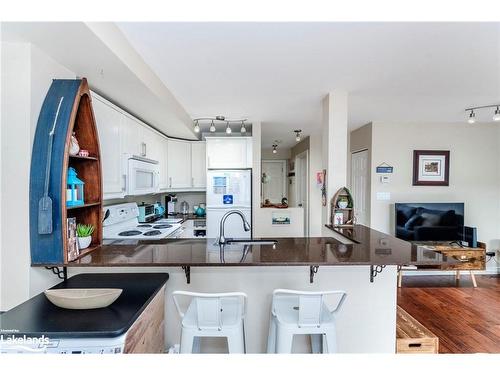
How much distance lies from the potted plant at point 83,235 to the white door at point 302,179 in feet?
13.4

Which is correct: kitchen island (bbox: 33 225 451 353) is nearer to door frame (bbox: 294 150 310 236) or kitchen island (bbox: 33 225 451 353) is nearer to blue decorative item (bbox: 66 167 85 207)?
blue decorative item (bbox: 66 167 85 207)

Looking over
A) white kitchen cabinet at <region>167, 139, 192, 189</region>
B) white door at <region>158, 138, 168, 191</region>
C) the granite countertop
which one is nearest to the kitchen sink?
the granite countertop

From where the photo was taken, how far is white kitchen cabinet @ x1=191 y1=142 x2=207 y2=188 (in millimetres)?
4598

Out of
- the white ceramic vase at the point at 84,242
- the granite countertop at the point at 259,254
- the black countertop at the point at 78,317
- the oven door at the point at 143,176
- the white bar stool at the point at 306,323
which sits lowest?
the white bar stool at the point at 306,323

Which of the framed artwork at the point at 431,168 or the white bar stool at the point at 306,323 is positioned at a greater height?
the framed artwork at the point at 431,168

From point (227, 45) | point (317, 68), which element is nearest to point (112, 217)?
point (227, 45)

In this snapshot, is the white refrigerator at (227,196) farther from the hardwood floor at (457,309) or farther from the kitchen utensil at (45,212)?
the kitchen utensil at (45,212)

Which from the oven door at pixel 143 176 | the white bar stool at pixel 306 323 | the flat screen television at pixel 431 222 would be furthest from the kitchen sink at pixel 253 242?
the flat screen television at pixel 431 222

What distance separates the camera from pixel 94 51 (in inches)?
61.2

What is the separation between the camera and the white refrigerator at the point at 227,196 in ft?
13.7

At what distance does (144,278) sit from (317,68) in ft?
6.63

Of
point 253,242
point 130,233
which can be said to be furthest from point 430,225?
point 130,233

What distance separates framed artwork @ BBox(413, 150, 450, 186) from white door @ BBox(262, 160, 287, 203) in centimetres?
388

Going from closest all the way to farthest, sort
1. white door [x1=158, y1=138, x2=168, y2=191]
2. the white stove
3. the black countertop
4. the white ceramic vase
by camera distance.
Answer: the black countertop → the white ceramic vase → the white stove → white door [x1=158, y1=138, x2=168, y2=191]
